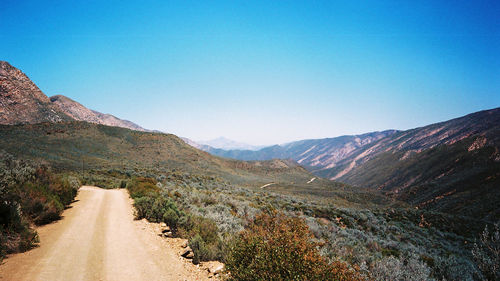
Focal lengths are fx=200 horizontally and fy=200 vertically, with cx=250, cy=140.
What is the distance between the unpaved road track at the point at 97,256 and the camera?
4.77 metres

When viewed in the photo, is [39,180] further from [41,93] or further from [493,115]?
[493,115]

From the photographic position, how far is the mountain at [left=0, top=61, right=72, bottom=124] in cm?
6719

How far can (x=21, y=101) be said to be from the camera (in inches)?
2849

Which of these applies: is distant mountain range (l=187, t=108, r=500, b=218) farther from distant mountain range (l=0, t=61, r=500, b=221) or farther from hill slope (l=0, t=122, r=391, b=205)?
hill slope (l=0, t=122, r=391, b=205)

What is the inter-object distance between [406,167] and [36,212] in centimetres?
11038

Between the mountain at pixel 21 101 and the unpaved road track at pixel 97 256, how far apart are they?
90578mm

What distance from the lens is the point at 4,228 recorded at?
5.72 meters

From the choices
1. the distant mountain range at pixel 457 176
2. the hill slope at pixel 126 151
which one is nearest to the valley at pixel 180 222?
the distant mountain range at pixel 457 176

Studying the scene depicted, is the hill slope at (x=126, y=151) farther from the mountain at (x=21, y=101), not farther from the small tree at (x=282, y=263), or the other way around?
the small tree at (x=282, y=263)

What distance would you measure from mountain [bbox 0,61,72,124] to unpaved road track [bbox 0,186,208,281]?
9058 centimetres

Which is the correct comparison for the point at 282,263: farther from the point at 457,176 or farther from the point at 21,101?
the point at 21,101

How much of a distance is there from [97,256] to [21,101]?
10434 centimetres

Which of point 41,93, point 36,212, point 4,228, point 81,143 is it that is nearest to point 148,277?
point 4,228

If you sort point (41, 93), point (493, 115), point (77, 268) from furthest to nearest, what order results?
point (493, 115)
point (41, 93)
point (77, 268)
